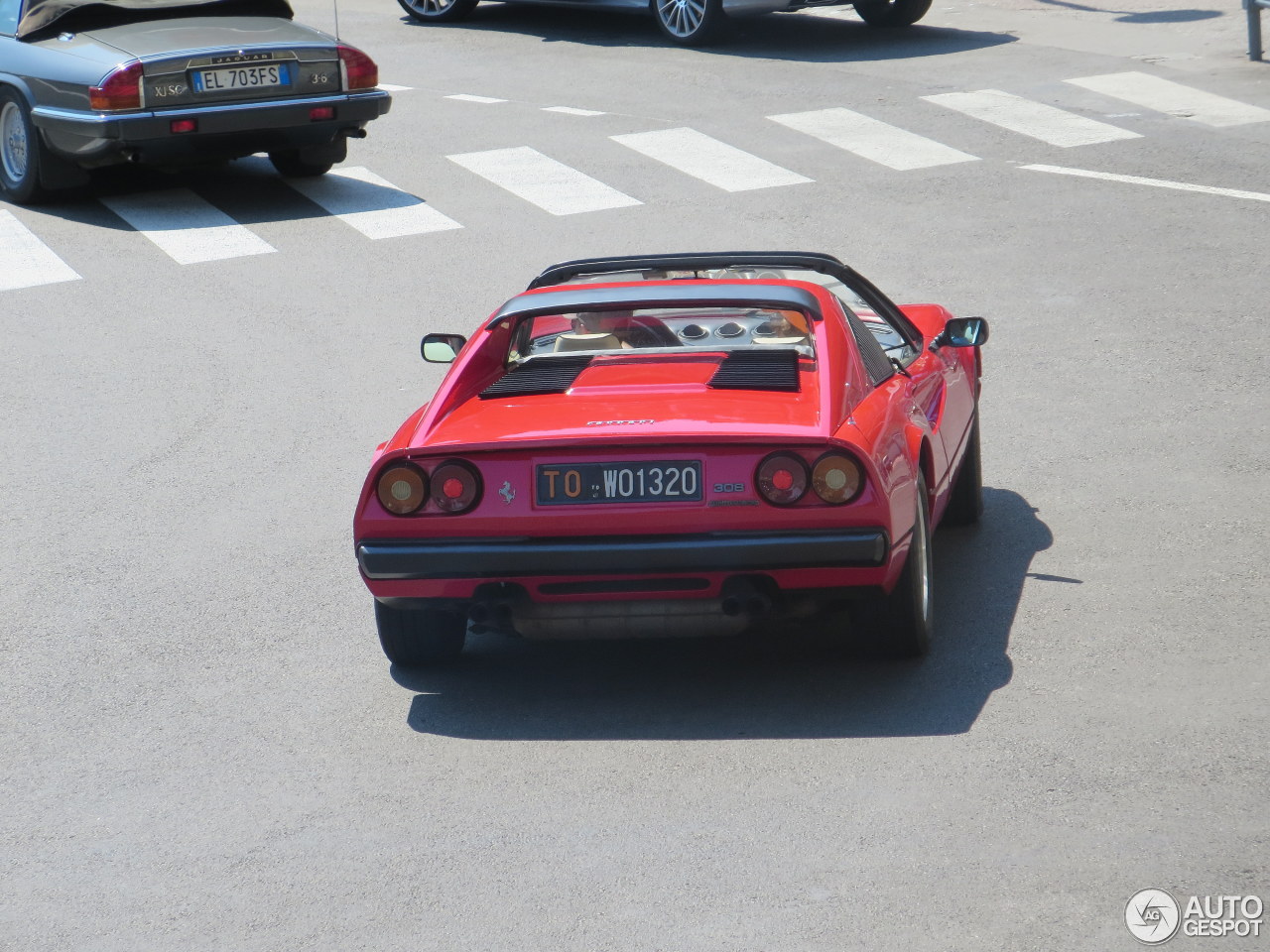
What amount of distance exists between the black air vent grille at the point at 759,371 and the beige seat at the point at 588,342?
514 millimetres

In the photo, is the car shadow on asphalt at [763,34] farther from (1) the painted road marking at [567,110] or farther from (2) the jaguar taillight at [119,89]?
(2) the jaguar taillight at [119,89]

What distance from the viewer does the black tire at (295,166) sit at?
14828 mm

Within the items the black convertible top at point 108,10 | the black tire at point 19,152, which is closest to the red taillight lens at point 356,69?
the black convertible top at point 108,10

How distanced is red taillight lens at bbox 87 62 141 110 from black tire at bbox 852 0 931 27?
9964 millimetres

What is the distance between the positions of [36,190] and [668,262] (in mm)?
8729

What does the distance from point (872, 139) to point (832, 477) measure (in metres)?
10.4

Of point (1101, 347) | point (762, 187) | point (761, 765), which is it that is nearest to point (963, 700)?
point (761, 765)

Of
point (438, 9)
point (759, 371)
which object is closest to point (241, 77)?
point (759, 371)

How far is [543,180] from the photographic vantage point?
14391mm

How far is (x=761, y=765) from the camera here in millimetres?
5199

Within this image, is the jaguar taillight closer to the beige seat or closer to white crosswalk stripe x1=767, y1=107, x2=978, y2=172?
white crosswalk stripe x1=767, y1=107, x2=978, y2=172

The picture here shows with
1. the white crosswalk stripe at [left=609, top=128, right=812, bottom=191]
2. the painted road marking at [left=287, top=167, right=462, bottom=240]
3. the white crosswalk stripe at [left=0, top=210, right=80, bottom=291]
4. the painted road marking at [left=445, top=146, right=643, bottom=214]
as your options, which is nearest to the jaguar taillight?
the white crosswalk stripe at [left=0, top=210, right=80, bottom=291]

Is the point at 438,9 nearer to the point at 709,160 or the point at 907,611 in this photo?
the point at 709,160

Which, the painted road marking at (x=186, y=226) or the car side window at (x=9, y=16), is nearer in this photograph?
the painted road marking at (x=186, y=226)
